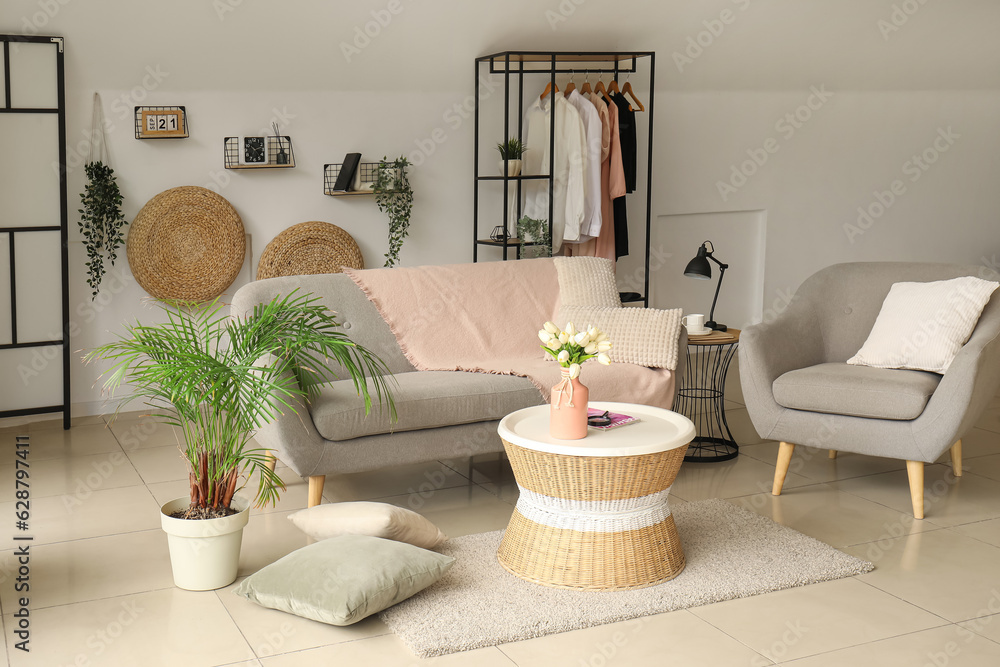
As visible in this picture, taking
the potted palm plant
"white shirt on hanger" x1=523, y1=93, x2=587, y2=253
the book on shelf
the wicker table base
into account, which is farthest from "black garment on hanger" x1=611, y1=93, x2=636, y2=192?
the potted palm plant

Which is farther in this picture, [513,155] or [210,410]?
[513,155]

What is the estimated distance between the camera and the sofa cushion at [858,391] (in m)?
3.44

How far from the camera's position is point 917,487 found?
3.45 m

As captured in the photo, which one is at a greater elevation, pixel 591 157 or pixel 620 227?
pixel 591 157

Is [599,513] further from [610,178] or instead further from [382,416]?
[610,178]

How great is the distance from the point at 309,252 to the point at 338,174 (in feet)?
1.46

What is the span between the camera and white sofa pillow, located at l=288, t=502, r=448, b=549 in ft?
9.36

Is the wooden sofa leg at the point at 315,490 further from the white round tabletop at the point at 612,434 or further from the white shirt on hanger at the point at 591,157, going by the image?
the white shirt on hanger at the point at 591,157

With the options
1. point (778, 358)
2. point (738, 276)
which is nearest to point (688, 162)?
point (738, 276)

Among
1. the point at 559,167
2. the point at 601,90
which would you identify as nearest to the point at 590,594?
the point at 559,167

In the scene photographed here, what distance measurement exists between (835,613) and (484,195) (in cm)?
341

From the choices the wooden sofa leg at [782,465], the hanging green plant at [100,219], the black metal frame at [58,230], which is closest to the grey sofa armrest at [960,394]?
the wooden sofa leg at [782,465]

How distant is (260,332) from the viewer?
2.79m

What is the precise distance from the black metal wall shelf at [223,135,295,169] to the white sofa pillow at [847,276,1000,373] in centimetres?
291
